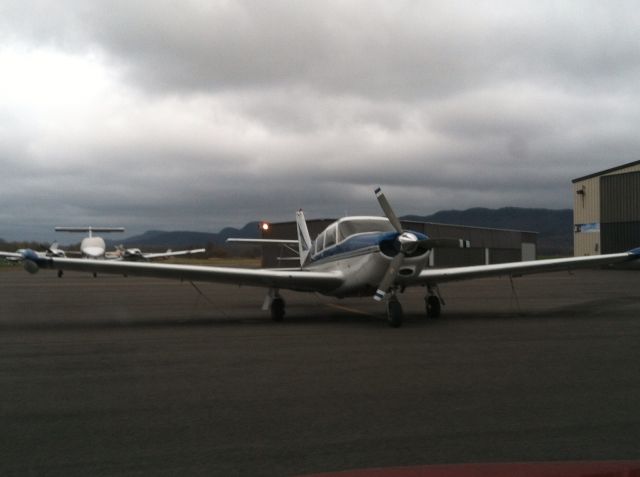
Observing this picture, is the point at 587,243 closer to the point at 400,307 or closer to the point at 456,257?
the point at 456,257

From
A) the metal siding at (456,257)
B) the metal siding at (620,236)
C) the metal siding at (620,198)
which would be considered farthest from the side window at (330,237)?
the metal siding at (456,257)

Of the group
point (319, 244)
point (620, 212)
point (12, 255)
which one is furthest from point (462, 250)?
point (319, 244)

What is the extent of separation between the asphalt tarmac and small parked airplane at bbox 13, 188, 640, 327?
121 centimetres

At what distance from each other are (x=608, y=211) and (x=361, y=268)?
40.4 meters

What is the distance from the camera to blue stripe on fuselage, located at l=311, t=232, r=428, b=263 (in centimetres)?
1288

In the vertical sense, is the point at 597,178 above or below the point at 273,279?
above

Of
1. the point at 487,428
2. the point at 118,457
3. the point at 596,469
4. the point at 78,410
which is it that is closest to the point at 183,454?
the point at 118,457

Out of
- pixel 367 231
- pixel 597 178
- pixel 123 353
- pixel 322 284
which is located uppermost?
pixel 597 178

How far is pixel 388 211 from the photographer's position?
13.1 m

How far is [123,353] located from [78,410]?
3.70 meters

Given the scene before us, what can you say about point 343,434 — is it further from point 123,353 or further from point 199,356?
point 123,353

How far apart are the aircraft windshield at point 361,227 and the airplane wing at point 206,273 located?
1.10 meters

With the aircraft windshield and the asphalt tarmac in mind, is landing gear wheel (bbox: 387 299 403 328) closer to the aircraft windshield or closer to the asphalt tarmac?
the asphalt tarmac

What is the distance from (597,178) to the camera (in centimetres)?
4859
